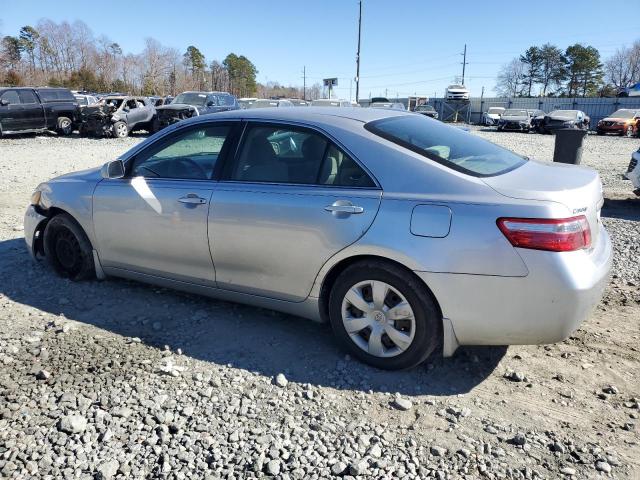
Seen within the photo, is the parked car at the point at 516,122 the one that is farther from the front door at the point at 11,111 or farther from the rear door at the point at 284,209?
the rear door at the point at 284,209

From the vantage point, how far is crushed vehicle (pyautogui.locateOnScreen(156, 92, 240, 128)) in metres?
20.1

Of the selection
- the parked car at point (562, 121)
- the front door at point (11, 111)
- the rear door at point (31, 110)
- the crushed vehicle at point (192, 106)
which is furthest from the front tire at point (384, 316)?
the parked car at point (562, 121)

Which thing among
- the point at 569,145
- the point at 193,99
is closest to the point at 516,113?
the point at 193,99

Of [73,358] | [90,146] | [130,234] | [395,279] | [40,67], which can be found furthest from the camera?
[40,67]

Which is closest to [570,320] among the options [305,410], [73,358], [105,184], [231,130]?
[305,410]

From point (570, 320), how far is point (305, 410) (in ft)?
5.09

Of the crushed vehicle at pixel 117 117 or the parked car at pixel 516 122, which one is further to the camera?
the parked car at pixel 516 122

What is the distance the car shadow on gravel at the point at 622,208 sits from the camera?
7590mm

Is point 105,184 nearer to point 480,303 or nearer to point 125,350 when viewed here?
point 125,350

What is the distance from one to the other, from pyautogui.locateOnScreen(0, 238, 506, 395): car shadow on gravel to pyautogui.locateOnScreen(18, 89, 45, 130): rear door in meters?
17.5

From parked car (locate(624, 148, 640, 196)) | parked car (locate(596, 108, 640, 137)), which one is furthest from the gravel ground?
parked car (locate(596, 108, 640, 137))

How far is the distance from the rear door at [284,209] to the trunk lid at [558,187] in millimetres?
777

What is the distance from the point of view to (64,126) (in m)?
21.0

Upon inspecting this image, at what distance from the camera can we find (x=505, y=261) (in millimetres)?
2770
